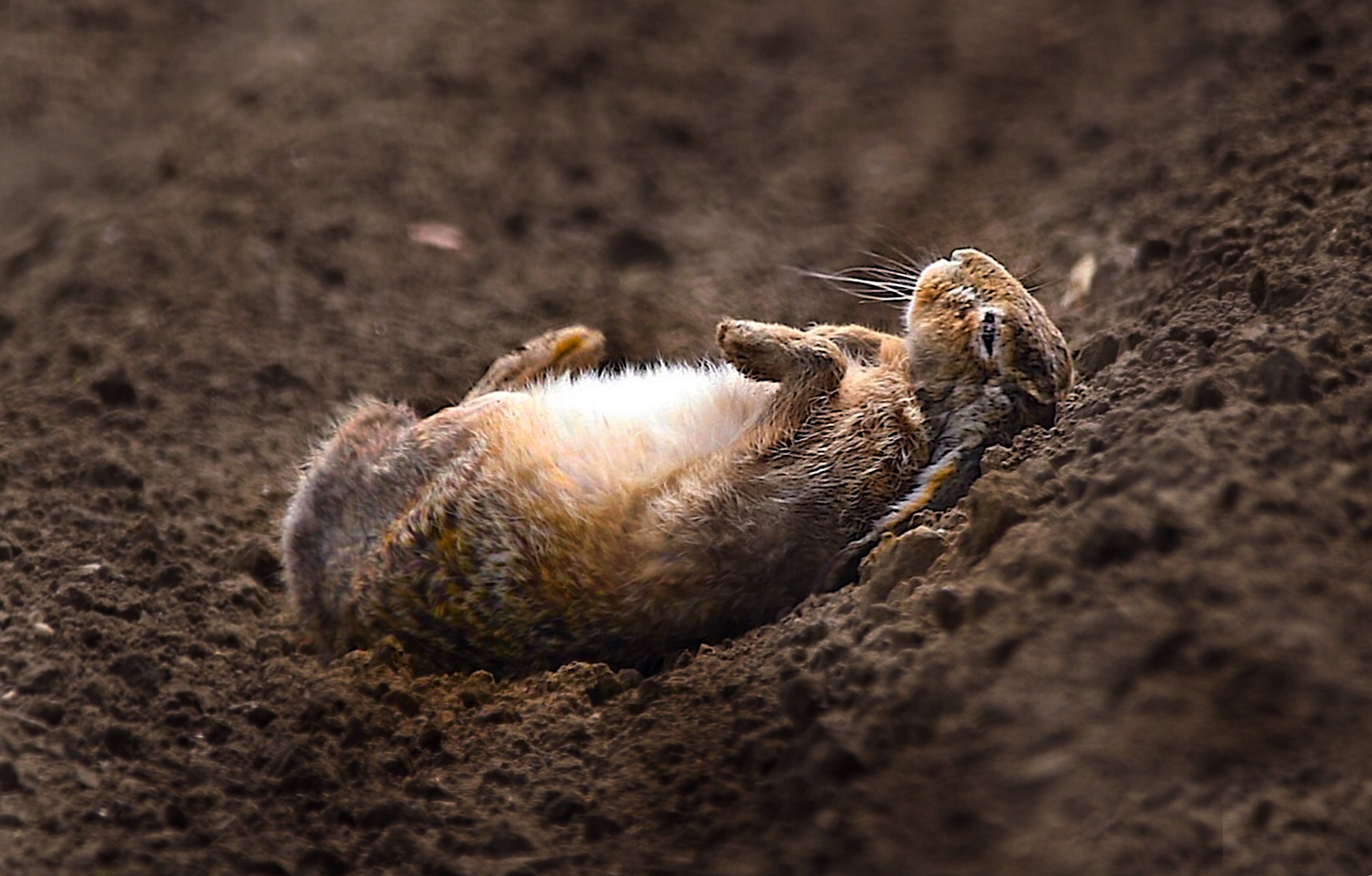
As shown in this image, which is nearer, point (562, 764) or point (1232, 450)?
point (1232, 450)

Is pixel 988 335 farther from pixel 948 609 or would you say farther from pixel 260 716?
pixel 260 716

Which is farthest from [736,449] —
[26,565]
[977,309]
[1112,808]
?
[26,565]

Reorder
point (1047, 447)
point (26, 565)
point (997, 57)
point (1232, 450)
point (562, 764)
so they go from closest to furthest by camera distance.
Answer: point (1232, 450), point (562, 764), point (1047, 447), point (26, 565), point (997, 57)

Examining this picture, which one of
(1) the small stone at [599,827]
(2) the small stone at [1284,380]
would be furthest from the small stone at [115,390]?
(2) the small stone at [1284,380]

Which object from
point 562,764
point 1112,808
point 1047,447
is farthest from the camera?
point 1047,447

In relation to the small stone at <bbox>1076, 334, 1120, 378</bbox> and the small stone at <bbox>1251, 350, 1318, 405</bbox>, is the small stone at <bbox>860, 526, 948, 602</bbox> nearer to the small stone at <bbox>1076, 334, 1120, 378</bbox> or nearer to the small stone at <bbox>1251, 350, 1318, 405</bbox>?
the small stone at <bbox>1251, 350, 1318, 405</bbox>

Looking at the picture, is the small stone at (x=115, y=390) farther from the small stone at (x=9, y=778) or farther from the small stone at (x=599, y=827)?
the small stone at (x=599, y=827)

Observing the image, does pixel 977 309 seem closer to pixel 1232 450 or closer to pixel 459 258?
pixel 1232 450

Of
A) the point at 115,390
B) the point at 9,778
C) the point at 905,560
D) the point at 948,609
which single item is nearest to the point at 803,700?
the point at 948,609
